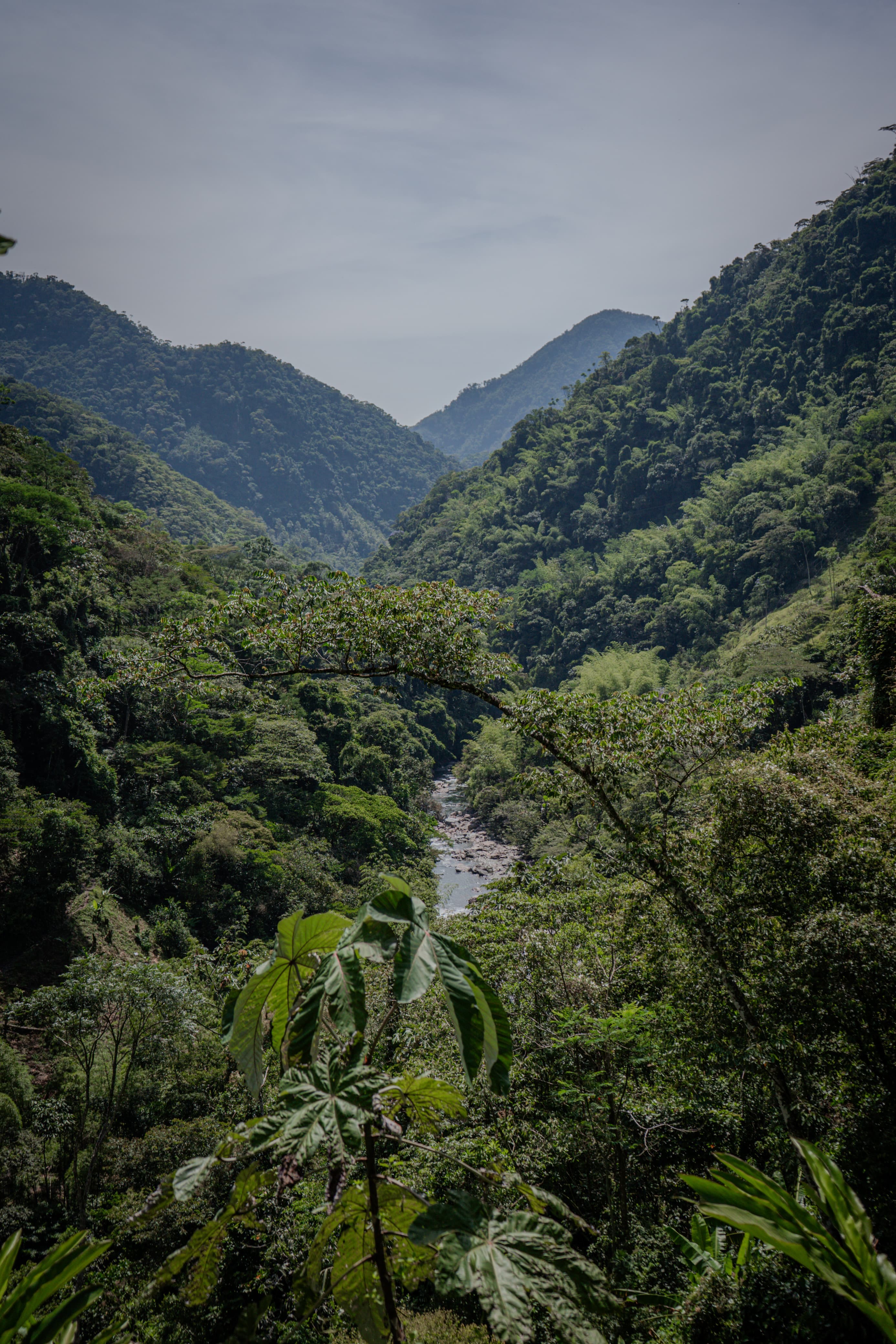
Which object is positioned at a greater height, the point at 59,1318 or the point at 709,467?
the point at 709,467

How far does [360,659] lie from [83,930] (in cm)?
1392

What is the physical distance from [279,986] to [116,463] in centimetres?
A: 8788

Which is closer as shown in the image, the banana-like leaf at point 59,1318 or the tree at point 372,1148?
the tree at point 372,1148

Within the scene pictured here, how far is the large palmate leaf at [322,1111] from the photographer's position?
38.6 inches

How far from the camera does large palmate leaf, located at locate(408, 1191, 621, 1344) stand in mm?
933

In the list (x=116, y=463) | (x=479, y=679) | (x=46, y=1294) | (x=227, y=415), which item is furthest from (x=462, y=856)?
(x=227, y=415)

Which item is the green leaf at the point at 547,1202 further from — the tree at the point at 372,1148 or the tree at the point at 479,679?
the tree at the point at 479,679

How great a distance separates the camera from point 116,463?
76812 mm

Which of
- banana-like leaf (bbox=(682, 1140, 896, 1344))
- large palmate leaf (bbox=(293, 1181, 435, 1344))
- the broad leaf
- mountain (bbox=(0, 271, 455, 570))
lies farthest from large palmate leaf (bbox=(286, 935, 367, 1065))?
mountain (bbox=(0, 271, 455, 570))

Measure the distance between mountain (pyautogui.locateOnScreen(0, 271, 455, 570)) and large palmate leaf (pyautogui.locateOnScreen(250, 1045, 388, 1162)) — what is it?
393ft

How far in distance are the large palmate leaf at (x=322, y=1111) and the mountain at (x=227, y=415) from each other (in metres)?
120

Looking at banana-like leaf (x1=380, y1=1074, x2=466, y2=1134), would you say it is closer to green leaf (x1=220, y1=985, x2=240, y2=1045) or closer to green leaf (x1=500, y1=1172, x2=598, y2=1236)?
green leaf (x1=500, y1=1172, x2=598, y2=1236)

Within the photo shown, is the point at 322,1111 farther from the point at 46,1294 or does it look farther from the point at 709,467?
the point at 709,467

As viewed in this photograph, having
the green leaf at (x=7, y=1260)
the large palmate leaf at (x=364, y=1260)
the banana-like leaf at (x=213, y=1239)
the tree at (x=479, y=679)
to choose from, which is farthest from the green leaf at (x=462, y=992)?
the tree at (x=479, y=679)
